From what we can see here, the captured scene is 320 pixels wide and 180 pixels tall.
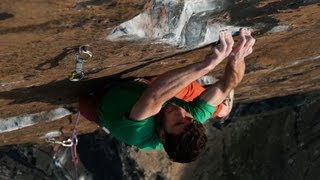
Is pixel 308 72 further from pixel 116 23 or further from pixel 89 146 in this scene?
pixel 116 23

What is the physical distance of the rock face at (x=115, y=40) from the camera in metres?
1.41

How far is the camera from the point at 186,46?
1946 millimetres

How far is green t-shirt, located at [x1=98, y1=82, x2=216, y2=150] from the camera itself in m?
1.93

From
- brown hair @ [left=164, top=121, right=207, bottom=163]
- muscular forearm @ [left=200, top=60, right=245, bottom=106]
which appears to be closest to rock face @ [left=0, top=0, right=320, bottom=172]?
muscular forearm @ [left=200, top=60, right=245, bottom=106]

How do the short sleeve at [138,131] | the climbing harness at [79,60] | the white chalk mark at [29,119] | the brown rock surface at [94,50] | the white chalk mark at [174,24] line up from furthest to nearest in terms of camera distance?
the white chalk mark at [29,119] → the short sleeve at [138,131] → the climbing harness at [79,60] → the white chalk mark at [174,24] → the brown rock surface at [94,50]

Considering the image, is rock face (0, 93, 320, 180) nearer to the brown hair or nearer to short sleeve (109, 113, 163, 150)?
short sleeve (109, 113, 163, 150)

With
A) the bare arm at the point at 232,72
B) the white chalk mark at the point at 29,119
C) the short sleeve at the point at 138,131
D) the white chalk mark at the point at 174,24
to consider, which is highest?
the white chalk mark at the point at 174,24

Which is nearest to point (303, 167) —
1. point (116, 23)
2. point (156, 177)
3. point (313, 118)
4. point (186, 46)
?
point (313, 118)

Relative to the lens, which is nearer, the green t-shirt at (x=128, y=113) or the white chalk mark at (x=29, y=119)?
the green t-shirt at (x=128, y=113)

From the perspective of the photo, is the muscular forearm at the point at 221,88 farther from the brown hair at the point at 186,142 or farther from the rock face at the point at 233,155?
the rock face at the point at 233,155

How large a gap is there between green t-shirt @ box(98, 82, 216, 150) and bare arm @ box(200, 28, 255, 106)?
3 centimetres

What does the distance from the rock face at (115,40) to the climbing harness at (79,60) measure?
19mm

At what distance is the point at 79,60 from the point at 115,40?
18 cm

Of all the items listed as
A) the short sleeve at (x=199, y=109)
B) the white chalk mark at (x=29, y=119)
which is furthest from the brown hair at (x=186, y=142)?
the white chalk mark at (x=29, y=119)
